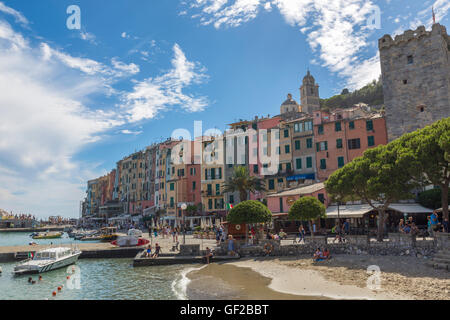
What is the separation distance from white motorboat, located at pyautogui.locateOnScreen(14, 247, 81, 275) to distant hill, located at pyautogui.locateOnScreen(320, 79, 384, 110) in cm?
6704

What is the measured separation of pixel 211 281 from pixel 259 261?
6384 mm

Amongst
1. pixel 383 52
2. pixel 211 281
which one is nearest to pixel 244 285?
pixel 211 281

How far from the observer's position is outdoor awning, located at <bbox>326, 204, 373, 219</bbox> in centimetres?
3030

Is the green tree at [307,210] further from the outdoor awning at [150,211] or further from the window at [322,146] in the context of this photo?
the outdoor awning at [150,211]

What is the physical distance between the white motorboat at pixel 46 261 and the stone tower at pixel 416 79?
1431 inches

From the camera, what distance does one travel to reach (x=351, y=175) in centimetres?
2559

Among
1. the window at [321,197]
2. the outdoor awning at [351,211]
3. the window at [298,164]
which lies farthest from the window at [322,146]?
the outdoor awning at [351,211]

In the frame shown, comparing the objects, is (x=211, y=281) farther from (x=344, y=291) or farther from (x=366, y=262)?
(x=366, y=262)

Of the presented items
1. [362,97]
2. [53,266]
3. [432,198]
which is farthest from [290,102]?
[53,266]

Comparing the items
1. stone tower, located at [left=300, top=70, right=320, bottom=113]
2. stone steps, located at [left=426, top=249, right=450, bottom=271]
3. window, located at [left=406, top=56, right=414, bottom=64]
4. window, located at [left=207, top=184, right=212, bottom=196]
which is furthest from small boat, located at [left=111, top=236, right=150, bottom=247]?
stone tower, located at [left=300, top=70, right=320, bottom=113]

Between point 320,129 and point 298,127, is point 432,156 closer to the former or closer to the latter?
point 320,129

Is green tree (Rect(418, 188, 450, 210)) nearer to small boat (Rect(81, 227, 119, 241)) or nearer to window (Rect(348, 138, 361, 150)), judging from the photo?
window (Rect(348, 138, 361, 150))

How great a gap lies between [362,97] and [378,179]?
256 feet

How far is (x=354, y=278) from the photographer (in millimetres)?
17109
